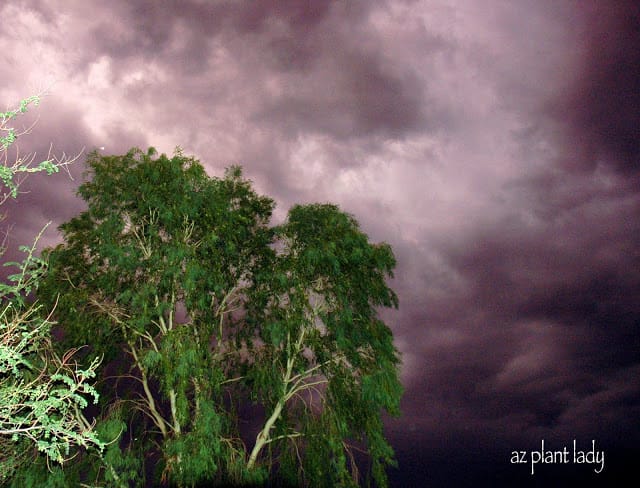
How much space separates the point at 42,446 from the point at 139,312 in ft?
28.6

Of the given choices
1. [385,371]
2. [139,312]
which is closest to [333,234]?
[385,371]

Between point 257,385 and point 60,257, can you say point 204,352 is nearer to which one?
point 257,385

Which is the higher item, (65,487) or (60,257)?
(60,257)

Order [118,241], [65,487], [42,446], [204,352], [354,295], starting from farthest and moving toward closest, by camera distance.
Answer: [354,295] < [118,241] < [204,352] < [65,487] < [42,446]

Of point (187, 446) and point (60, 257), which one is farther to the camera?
point (60, 257)

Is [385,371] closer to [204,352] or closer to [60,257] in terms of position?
[204,352]

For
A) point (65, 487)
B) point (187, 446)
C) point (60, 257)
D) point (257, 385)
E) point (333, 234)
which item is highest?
point (333, 234)

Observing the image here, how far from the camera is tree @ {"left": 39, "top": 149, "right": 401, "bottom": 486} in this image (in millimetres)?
15281

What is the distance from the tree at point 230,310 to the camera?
15.3m

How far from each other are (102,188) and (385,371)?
10555 millimetres

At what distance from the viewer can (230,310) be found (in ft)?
59.8

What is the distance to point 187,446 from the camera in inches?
532

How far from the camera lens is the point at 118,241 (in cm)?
1608

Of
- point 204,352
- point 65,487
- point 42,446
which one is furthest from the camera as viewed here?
point 204,352
